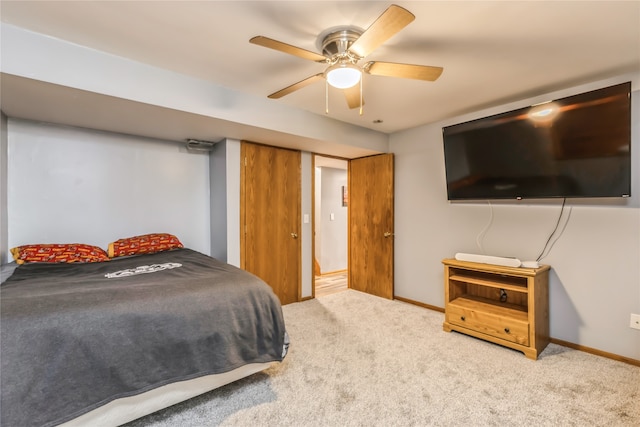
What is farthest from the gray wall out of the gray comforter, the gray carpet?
the gray carpet

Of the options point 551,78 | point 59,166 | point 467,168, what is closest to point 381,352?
point 467,168

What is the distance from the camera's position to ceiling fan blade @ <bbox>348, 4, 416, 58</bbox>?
128 centimetres

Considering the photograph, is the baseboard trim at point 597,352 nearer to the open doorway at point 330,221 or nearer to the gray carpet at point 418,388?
the gray carpet at point 418,388

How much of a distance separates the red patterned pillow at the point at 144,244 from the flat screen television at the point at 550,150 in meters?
3.09

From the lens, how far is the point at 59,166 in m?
2.67

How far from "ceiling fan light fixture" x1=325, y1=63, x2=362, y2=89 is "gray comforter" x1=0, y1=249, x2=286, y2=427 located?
4.55 feet

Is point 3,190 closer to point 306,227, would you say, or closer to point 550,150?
point 306,227

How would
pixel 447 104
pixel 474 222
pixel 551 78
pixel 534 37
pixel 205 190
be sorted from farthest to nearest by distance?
pixel 205 190
pixel 474 222
pixel 447 104
pixel 551 78
pixel 534 37

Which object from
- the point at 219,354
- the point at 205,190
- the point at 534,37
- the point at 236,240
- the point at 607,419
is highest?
the point at 534,37

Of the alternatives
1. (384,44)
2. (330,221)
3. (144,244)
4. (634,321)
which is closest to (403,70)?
(384,44)

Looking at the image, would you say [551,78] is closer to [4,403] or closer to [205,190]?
[205,190]

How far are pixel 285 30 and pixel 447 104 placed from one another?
191 centimetres

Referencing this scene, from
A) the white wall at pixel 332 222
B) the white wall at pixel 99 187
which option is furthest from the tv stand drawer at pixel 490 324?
the white wall at pixel 332 222

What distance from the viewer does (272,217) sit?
3586 millimetres
